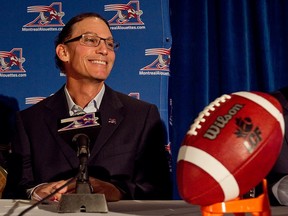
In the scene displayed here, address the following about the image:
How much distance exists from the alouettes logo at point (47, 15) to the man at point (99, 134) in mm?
413

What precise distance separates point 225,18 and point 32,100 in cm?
108

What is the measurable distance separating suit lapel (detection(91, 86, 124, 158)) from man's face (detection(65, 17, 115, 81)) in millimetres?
90

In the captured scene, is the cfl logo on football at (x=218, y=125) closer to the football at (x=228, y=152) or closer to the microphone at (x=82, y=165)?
the football at (x=228, y=152)

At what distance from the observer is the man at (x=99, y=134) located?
1892 millimetres

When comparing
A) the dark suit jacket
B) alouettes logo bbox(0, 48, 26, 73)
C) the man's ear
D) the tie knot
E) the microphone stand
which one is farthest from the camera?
alouettes logo bbox(0, 48, 26, 73)

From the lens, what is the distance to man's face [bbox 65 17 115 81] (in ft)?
6.59

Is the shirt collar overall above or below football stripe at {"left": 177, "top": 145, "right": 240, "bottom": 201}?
below

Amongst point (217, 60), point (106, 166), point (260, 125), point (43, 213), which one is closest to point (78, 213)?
point (43, 213)

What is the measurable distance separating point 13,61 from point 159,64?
75 cm

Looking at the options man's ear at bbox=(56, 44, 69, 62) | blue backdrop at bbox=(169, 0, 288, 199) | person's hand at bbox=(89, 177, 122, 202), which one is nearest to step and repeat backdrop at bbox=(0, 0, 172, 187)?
blue backdrop at bbox=(169, 0, 288, 199)

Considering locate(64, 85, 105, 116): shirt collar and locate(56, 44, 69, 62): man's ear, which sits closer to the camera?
locate(64, 85, 105, 116): shirt collar

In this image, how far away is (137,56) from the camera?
2.43 metres

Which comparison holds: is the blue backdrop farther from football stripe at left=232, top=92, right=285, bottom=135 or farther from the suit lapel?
football stripe at left=232, top=92, right=285, bottom=135

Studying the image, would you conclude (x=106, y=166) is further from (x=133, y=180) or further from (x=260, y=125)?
(x=260, y=125)
